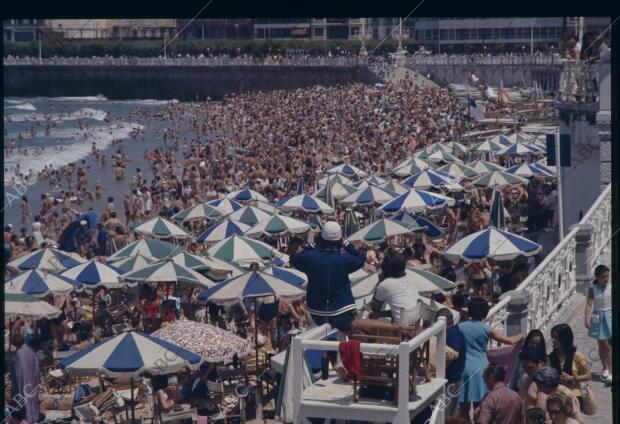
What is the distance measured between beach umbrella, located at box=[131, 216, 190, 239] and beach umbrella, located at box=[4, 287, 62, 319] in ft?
20.7

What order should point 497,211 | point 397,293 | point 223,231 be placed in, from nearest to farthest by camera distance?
point 397,293 → point 497,211 → point 223,231

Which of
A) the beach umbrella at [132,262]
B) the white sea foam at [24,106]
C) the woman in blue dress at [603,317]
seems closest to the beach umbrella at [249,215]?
the beach umbrella at [132,262]

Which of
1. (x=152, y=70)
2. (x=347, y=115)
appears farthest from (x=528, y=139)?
(x=152, y=70)

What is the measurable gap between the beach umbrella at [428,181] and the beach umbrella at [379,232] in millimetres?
5811

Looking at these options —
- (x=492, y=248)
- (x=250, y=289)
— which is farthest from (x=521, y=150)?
(x=250, y=289)

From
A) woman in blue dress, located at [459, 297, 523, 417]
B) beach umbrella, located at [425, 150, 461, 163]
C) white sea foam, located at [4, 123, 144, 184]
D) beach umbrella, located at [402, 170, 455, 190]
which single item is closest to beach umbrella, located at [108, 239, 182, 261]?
beach umbrella, located at [402, 170, 455, 190]

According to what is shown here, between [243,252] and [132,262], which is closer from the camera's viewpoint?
[132,262]

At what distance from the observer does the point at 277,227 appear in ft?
63.6

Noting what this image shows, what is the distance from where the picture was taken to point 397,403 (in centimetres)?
723

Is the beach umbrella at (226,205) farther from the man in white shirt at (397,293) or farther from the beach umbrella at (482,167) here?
the man in white shirt at (397,293)

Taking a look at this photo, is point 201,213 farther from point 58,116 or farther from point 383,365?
point 58,116

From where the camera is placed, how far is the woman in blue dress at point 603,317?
9531 millimetres

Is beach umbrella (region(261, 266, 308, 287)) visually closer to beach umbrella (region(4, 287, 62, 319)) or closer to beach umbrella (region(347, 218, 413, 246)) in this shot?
beach umbrella (region(4, 287, 62, 319))

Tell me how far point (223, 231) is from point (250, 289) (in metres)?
5.79
